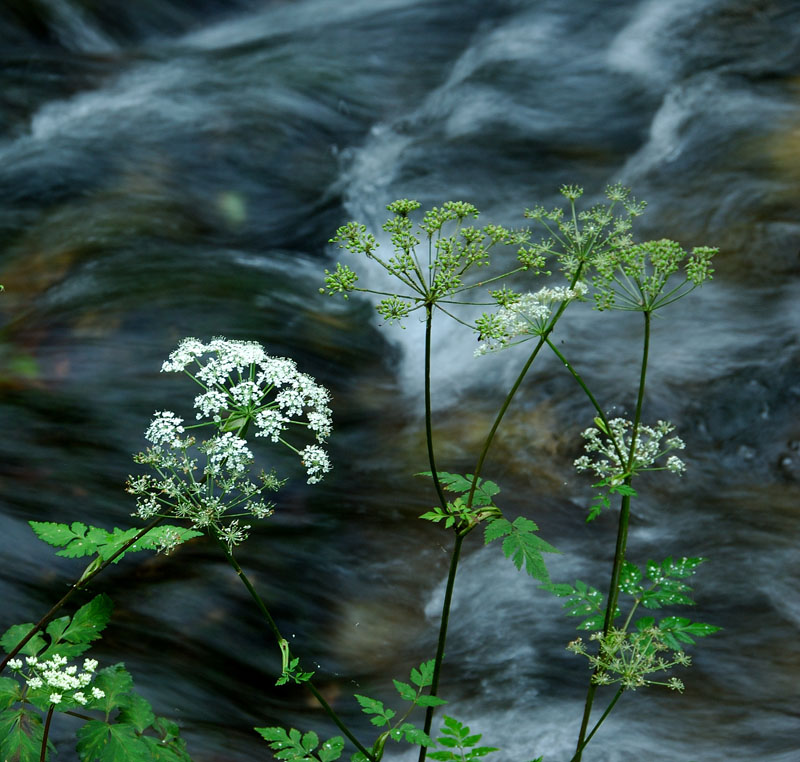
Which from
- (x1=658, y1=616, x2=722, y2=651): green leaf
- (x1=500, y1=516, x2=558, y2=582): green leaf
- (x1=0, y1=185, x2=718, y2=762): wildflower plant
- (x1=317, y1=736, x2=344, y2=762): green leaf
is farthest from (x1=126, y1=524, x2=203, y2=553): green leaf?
(x1=658, y1=616, x2=722, y2=651): green leaf

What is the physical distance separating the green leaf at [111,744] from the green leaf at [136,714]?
5 centimetres

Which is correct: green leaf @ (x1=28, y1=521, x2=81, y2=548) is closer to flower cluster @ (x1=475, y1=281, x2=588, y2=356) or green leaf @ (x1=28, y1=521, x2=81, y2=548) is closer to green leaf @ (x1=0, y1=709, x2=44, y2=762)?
green leaf @ (x1=0, y1=709, x2=44, y2=762)

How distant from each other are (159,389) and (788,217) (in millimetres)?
4903

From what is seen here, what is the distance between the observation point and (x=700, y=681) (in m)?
4.34

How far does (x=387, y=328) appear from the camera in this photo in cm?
725

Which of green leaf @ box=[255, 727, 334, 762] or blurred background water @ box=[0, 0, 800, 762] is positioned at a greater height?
blurred background water @ box=[0, 0, 800, 762]

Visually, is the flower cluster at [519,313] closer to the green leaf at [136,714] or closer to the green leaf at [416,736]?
the green leaf at [416,736]

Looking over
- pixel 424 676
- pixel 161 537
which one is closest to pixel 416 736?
pixel 424 676

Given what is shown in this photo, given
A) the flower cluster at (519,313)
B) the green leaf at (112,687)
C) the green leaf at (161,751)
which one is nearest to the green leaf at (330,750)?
the green leaf at (161,751)

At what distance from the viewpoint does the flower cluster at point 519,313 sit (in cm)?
249

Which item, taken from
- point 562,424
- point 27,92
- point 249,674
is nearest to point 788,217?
point 562,424

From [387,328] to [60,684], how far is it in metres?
5.19

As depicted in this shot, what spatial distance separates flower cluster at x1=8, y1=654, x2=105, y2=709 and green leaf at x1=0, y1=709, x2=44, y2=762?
0.24ft

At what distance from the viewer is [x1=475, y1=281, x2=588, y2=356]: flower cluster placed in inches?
98.0
